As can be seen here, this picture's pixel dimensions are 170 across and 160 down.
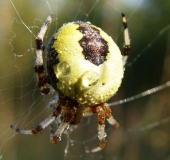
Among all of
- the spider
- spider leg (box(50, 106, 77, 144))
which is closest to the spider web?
spider leg (box(50, 106, 77, 144))

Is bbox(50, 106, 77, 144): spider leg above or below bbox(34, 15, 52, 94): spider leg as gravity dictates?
below

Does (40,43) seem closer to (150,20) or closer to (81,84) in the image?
(81,84)

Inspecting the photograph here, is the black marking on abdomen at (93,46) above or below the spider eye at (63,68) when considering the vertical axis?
above

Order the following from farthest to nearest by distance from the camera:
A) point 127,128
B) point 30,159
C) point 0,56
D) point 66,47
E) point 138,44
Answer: point 138,44 < point 127,128 < point 30,159 < point 0,56 < point 66,47

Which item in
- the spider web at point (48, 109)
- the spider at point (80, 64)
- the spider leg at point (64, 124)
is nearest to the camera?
the spider at point (80, 64)

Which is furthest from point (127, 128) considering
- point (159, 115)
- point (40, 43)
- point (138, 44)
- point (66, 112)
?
point (138, 44)

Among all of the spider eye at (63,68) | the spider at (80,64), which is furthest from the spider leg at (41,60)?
the spider eye at (63,68)

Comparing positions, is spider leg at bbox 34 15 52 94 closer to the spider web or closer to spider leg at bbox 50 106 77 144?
spider leg at bbox 50 106 77 144

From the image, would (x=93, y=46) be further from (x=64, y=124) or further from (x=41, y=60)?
(x=64, y=124)

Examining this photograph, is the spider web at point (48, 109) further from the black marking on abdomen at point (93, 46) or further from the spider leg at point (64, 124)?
the black marking on abdomen at point (93, 46)
